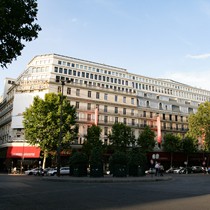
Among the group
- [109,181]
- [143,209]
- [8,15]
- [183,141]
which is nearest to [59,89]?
[183,141]

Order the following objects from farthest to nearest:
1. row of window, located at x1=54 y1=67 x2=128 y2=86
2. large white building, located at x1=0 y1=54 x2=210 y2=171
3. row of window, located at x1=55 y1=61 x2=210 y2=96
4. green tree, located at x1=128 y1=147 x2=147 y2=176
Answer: row of window, located at x1=55 y1=61 x2=210 y2=96 → row of window, located at x1=54 y1=67 x2=128 y2=86 → large white building, located at x1=0 y1=54 x2=210 y2=171 → green tree, located at x1=128 y1=147 x2=147 y2=176

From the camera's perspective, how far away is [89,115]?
54.2 meters

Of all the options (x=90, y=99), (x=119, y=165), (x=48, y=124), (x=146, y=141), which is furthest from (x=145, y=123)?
(x=119, y=165)

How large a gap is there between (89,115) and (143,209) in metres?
46.3

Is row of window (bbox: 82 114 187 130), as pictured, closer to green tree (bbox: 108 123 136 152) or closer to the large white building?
the large white building

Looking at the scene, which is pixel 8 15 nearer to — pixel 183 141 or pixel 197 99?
pixel 183 141

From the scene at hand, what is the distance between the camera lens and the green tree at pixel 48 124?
4181cm

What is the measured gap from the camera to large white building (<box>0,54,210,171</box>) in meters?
53.4

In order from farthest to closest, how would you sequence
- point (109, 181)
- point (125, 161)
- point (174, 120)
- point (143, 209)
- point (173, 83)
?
point (173, 83) → point (174, 120) → point (125, 161) → point (109, 181) → point (143, 209)

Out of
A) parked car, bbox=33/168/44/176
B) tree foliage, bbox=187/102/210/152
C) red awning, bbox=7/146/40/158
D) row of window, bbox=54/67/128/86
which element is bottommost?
parked car, bbox=33/168/44/176

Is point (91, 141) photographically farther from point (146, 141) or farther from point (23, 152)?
point (23, 152)

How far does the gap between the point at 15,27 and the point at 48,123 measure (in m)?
31.8

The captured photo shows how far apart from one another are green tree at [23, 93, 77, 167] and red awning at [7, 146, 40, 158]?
5344mm

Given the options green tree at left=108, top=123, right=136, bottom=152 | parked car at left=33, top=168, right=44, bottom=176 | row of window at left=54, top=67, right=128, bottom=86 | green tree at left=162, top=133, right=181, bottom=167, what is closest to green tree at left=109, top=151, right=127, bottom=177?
parked car at left=33, top=168, right=44, bottom=176
